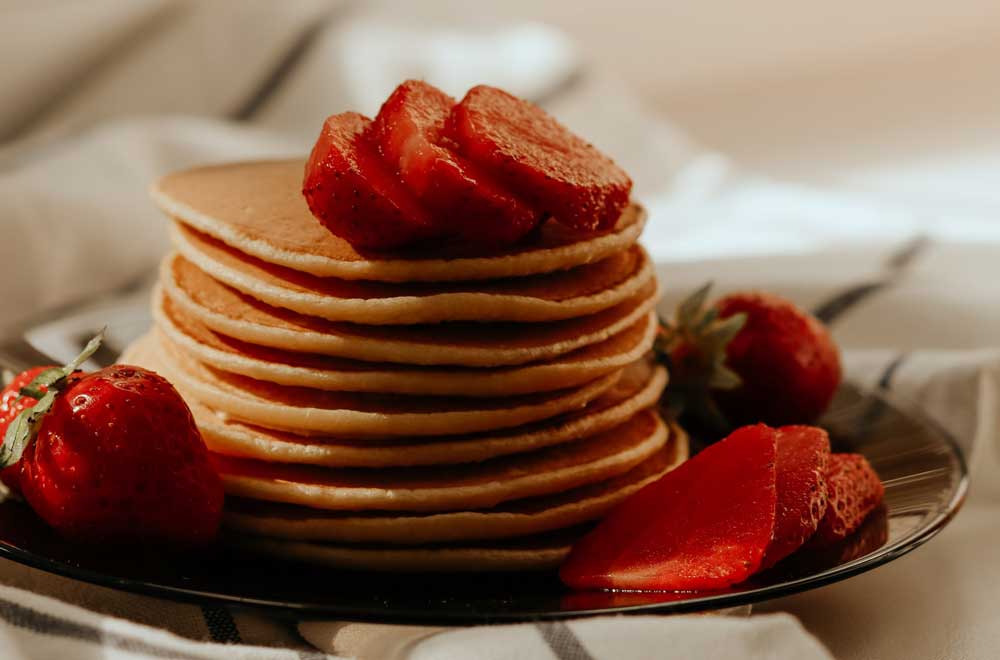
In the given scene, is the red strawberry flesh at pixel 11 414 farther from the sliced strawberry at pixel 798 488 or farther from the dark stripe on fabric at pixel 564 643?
the sliced strawberry at pixel 798 488

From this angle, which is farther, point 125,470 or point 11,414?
point 11,414

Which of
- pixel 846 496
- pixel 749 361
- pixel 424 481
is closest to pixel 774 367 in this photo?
pixel 749 361

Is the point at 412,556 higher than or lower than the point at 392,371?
lower

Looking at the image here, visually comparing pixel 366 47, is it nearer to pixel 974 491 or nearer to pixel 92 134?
pixel 92 134

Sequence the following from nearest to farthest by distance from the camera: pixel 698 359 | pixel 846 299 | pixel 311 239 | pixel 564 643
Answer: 1. pixel 564 643
2. pixel 311 239
3. pixel 698 359
4. pixel 846 299

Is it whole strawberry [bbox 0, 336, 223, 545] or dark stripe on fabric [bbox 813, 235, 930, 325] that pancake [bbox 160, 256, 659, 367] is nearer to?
whole strawberry [bbox 0, 336, 223, 545]

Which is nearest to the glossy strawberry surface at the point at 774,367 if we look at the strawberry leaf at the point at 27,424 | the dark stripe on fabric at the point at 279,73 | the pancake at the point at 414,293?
the pancake at the point at 414,293

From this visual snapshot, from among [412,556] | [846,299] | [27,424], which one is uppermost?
[27,424]

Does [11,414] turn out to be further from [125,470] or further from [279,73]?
[279,73]
